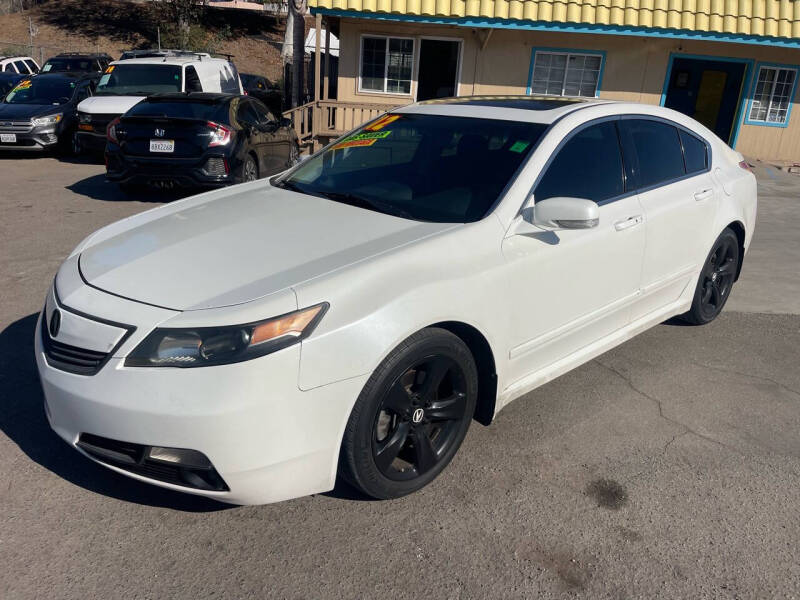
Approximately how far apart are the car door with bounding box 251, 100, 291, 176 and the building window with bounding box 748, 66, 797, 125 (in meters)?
11.4

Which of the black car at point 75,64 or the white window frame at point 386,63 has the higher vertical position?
the white window frame at point 386,63

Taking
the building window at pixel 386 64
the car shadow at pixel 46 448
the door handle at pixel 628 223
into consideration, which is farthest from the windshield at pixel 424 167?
the building window at pixel 386 64

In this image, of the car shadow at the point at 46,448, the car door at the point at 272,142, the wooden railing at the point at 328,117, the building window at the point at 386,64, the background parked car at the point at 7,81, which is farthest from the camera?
the background parked car at the point at 7,81

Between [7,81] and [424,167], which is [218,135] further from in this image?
[7,81]

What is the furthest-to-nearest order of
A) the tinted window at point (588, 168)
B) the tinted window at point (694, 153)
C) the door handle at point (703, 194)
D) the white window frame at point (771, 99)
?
the white window frame at point (771, 99)
the tinted window at point (694, 153)
the door handle at point (703, 194)
the tinted window at point (588, 168)

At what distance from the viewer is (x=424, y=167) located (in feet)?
12.6

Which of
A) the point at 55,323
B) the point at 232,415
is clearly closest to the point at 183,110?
the point at 55,323

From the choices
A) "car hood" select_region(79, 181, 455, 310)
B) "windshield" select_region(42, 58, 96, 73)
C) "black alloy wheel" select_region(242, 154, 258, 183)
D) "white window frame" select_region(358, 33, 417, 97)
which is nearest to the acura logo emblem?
"car hood" select_region(79, 181, 455, 310)

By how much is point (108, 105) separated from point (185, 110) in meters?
3.47

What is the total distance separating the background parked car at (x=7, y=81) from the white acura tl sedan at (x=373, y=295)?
1549 centimetres

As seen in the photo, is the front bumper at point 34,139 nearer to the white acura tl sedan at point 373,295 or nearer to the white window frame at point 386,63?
the white window frame at point 386,63

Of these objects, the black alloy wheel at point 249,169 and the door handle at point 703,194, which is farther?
the black alloy wheel at point 249,169

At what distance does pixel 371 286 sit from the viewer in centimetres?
277

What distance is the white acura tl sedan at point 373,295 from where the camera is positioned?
2.55 meters
